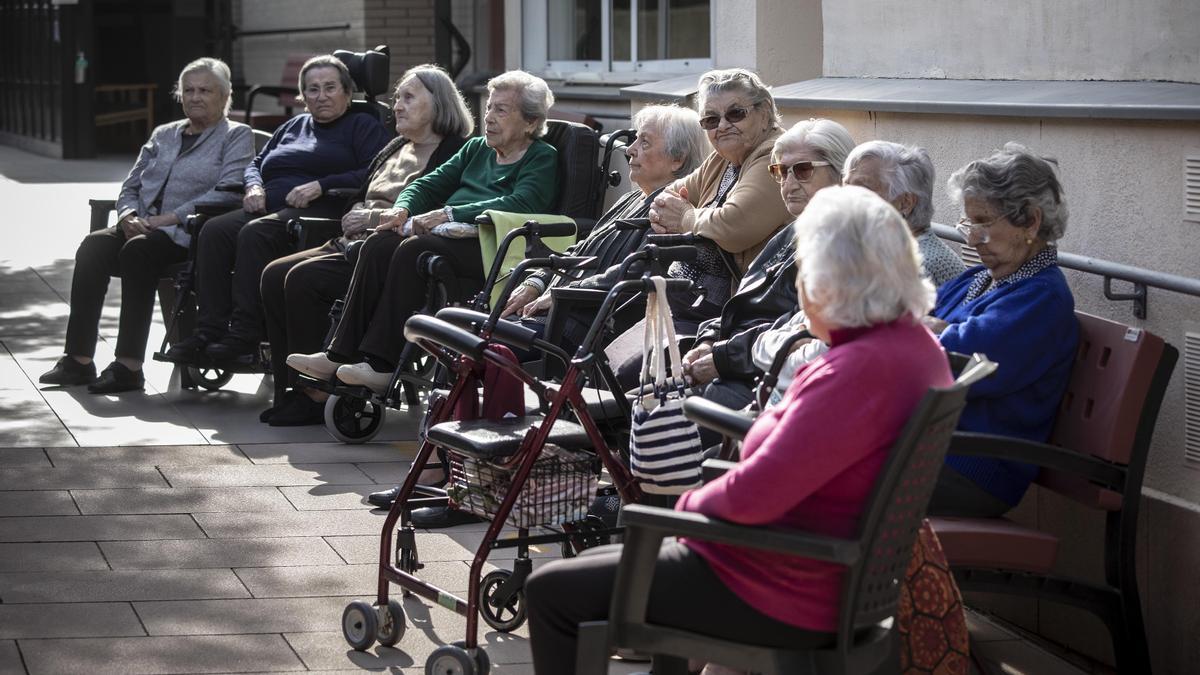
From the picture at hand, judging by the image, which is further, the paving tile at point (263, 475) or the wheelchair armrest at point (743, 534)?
the paving tile at point (263, 475)

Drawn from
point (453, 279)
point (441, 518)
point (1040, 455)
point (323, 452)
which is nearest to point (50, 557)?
point (441, 518)

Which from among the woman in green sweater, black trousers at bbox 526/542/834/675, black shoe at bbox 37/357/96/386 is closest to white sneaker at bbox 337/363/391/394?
the woman in green sweater

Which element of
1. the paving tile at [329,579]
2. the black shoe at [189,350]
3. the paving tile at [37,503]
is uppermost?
the black shoe at [189,350]

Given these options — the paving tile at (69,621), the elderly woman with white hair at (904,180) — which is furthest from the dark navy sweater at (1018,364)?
the paving tile at (69,621)

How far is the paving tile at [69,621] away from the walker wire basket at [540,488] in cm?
106

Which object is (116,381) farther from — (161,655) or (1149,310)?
(1149,310)

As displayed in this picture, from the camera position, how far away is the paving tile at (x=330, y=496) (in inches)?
242

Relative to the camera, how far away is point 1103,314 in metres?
4.55

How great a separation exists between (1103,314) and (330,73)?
189 inches

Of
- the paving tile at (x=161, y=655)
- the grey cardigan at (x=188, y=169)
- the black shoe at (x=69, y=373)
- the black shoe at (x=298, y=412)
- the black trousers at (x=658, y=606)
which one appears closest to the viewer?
the black trousers at (x=658, y=606)

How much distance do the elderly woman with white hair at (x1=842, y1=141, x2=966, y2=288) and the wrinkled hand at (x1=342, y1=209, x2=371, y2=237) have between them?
11.3 feet

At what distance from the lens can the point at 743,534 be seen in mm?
3047

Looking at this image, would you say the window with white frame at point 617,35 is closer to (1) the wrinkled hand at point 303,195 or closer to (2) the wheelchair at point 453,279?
(2) the wheelchair at point 453,279

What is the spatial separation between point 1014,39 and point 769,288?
140cm
